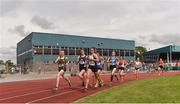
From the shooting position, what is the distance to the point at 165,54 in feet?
310

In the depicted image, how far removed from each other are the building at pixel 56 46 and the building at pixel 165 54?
282 inches

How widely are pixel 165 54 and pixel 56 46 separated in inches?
1249

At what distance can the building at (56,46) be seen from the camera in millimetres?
74875

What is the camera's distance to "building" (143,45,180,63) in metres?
88.5

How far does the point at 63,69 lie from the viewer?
16375 mm

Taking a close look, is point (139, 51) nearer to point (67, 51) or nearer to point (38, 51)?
point (67, 51)

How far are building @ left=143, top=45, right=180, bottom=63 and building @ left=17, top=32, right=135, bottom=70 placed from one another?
7.17 metres

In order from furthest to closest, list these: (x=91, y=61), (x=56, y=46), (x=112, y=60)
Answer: (x=56, y=46) < (x=112, y=60) < (x=91, y=61)

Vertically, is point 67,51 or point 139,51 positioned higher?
point 139,51

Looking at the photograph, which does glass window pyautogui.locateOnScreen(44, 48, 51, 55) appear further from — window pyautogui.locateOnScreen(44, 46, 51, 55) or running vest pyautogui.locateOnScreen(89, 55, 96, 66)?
running vest pyautogui.locateOnScreen(89, 55, 96, 66)

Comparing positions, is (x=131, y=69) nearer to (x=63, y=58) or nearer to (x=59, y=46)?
(x=59, y=46)

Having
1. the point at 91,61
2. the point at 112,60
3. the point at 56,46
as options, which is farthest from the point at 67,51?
the point at 91,61

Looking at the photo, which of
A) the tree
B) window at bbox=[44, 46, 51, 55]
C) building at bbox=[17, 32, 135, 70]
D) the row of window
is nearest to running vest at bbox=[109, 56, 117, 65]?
the row of window

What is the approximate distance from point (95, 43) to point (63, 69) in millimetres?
71041
